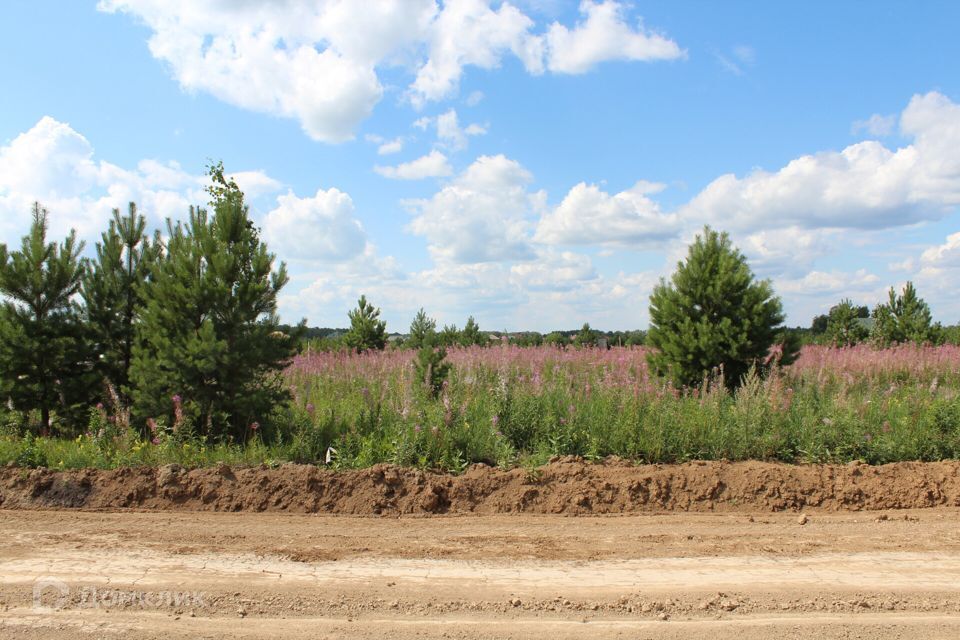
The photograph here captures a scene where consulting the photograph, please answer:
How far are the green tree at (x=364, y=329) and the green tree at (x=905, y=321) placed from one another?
15.7m

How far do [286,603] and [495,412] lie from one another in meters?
4.65

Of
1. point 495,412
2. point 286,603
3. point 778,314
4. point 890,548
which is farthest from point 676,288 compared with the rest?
point 286,603

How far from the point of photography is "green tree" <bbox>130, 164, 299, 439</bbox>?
26.6 feet

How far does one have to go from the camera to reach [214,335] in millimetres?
7957

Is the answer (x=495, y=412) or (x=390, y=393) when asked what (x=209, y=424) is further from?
(x=495, y=412)

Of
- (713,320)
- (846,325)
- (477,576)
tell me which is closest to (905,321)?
(846,325)

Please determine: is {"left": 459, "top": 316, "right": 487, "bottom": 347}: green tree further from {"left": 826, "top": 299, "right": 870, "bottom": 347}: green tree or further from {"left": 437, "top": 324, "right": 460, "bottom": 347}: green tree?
{"left": 826, "top": 299, "right": 870, "bottom": 347}: green tree

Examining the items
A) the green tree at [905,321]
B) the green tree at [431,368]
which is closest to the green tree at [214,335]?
the green tree at [431,368]

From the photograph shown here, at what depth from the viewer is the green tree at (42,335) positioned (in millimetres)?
8781

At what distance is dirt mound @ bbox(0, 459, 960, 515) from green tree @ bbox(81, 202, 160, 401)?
7.55 ft

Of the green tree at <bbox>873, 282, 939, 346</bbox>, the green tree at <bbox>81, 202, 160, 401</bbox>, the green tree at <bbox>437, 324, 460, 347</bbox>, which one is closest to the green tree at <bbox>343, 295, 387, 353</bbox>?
the green tree at <bbox>437, 324, 460, 347</bbox>

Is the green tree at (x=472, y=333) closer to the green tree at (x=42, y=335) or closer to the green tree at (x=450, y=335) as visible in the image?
the green tree at (x=450, y=335)

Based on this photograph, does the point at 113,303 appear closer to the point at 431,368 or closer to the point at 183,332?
the point at 183,332

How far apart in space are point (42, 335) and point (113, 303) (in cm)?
99
